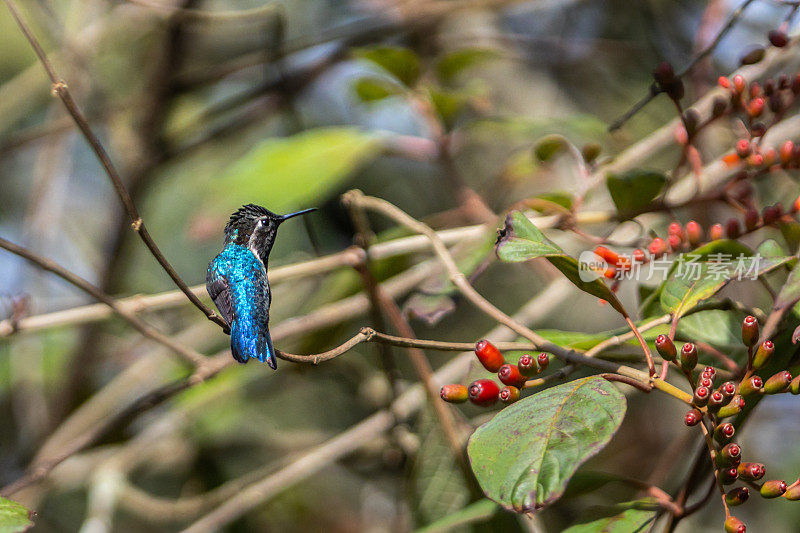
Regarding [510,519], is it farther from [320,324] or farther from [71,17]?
[71,17]

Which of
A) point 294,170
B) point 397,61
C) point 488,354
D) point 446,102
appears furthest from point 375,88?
point 488,354

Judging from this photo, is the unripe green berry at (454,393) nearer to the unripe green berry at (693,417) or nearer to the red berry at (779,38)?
the unripe green berry at (693,417)

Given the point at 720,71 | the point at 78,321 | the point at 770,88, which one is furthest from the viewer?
the point at 720,71

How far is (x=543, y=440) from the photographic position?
808 millimetres

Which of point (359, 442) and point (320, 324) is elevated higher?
point (320, 324)

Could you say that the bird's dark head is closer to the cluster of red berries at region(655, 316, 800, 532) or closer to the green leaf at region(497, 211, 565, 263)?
the green leaf at region(497, 211, 565, 263)

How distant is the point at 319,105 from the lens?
11.2 ft

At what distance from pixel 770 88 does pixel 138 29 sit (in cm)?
274

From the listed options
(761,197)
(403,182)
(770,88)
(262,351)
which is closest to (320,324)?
(262,351)

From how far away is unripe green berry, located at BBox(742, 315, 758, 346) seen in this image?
0.89m

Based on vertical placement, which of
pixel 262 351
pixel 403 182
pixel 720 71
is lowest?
pixel 262 351

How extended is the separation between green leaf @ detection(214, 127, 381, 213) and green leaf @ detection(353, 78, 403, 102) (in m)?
0.12

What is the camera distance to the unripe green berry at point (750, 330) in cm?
89

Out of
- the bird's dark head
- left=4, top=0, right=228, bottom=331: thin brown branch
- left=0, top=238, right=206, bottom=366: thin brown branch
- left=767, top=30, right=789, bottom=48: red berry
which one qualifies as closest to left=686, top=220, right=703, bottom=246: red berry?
left=767, top=30, right=789, bottom=48: red berry
